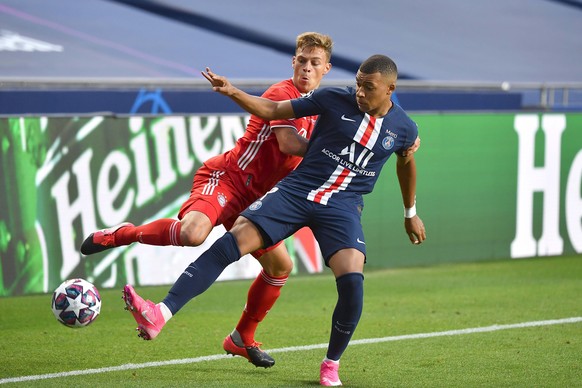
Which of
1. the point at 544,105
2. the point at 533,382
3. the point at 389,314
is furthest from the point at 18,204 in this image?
the point at 544,105

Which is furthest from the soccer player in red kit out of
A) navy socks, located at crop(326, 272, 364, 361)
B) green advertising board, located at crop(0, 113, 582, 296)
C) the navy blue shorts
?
green advertising board, located at crop(0, 113, 582, 296)

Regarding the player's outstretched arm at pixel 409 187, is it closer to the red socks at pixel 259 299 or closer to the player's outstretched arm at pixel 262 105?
the player's outstretched arm at pixel 262 105

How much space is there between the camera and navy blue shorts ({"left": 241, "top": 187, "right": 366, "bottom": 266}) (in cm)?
568

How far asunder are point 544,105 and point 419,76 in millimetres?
3452

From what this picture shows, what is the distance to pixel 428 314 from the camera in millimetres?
8516

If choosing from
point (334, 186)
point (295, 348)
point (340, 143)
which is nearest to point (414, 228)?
point (334, 186)

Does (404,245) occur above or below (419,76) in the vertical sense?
Answer: below

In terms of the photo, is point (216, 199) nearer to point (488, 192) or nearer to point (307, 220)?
point (307, 220)

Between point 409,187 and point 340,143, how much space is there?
0.59m

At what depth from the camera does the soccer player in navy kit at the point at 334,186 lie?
5613 millimetres

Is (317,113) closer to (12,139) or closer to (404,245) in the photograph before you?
(12,139)

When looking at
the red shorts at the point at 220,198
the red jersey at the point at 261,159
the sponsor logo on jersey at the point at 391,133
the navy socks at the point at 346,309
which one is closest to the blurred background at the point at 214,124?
the red shorts at the point at 220,198

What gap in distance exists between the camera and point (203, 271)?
18.2ft

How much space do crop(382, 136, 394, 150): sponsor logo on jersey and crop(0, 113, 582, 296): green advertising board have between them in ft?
13.7
